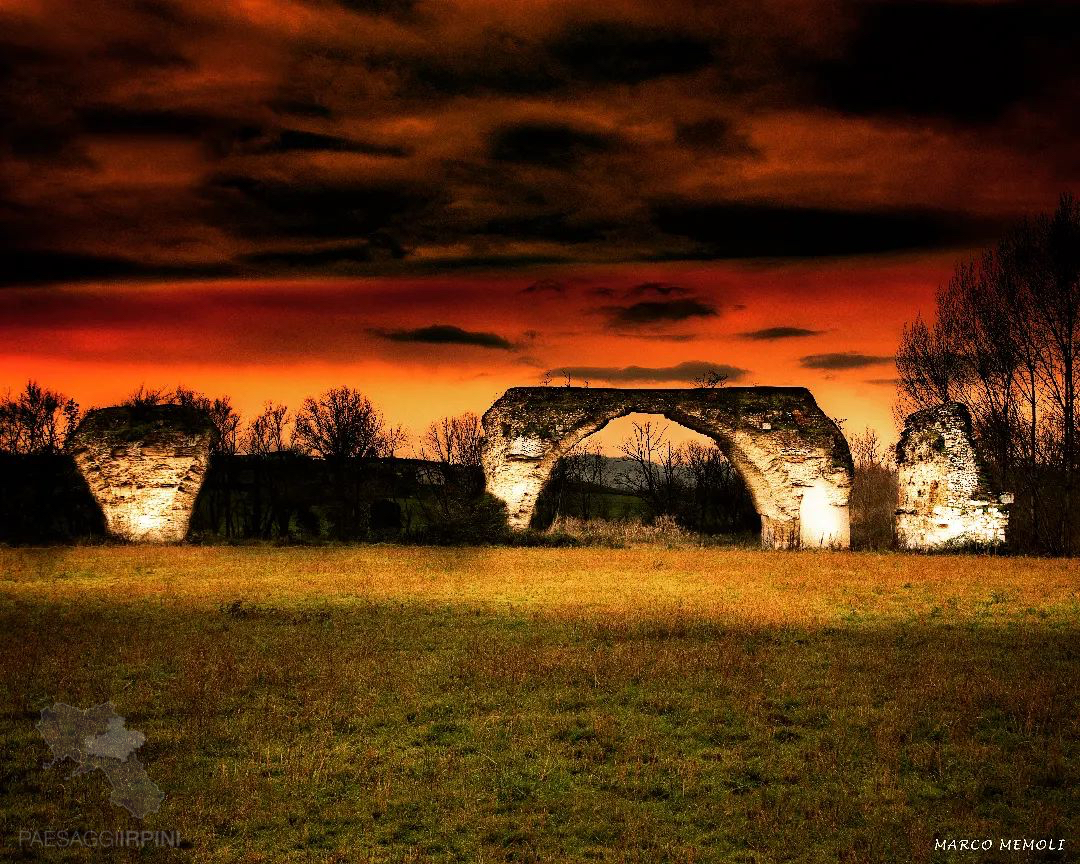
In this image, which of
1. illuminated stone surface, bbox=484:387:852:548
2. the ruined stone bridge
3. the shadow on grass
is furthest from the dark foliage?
the shadow on grass

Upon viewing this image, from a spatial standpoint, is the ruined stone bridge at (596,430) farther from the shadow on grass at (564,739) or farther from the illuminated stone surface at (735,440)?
the shadow on grass at (564,739)

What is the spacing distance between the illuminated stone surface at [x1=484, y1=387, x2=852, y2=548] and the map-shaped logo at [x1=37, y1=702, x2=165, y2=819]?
62.9 feet

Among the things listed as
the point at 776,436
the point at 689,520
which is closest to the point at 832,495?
the point at 776,436

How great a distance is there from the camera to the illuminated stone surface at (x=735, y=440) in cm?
2800

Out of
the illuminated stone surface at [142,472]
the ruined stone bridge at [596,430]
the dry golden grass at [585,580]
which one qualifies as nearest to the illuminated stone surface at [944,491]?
the ruined stone bridge at [596,430]

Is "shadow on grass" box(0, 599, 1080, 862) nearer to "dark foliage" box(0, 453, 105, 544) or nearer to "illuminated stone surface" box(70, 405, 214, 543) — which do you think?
"illuminated stone surface" box(70, 405, 214, 543)

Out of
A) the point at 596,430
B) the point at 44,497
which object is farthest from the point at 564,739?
the point at 44,497

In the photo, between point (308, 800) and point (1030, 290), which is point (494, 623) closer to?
point (308, 800)

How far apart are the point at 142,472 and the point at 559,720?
22.0 metres

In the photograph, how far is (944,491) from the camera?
86.9 feet

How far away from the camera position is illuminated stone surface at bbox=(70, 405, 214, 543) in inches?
1094

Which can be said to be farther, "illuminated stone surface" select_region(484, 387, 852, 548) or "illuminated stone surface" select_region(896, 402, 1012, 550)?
"illuminated stone surface" select_region(484, 387, 852, 548)

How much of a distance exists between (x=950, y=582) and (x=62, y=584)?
55.6 ft

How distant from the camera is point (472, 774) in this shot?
300 inches
